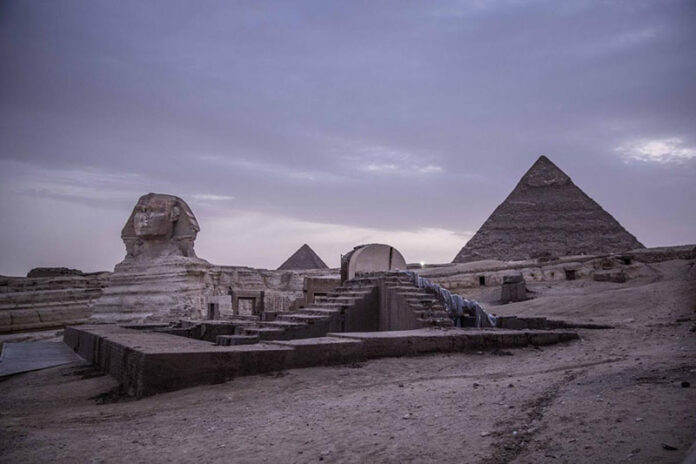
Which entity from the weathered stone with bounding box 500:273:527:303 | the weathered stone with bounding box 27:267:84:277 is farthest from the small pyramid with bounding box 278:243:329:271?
the weathered stone with bounding box 500:273:527:303

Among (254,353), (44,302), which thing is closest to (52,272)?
(44,302)

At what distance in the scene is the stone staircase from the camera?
24.5 feet

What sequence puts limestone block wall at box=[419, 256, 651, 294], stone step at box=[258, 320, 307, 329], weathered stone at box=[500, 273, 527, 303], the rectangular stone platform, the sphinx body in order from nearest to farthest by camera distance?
the rectangular stone platform < stone step at box=[258, 320, 307, 329] < the sphinx body < weathered stone at box=[500, 273, 527, 303] < limestone block wall at box=[419, 256, 651, 294]

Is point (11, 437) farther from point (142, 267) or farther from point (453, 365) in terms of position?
point (142, 267)

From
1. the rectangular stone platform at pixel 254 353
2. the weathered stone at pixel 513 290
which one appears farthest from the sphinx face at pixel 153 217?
the weathered stone at pixel 513 290

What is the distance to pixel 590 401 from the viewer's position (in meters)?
3.21

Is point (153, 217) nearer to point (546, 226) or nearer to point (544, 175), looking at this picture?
point (546, 226)

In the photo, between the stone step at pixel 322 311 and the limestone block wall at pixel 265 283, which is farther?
the limestone block wall at pixel 265 283

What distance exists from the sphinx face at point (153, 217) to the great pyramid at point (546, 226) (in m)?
45.9

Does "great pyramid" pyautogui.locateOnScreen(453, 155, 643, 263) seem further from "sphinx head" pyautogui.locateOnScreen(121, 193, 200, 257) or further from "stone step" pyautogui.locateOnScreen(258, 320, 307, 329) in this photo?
"stone step" pyautogui.locateOnScreen(258, 320, 307, 329)

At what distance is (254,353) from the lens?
192 inches

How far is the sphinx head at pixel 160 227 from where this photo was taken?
19453 mm

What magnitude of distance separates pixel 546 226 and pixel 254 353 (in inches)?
2566

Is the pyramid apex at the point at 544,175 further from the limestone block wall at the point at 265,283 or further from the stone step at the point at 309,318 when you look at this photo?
the stone step at the point at 309,318
